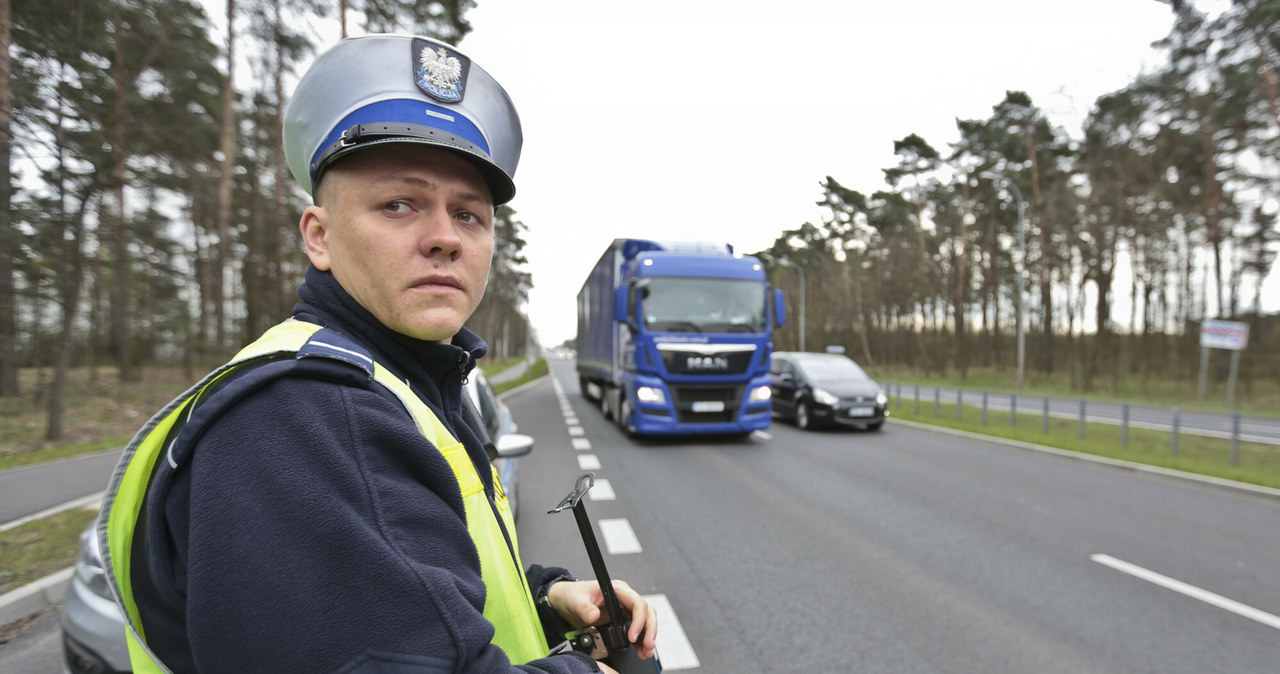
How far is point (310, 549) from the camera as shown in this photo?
76cm

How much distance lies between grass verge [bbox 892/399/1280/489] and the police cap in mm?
10452

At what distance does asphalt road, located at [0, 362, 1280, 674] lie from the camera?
359 centimetres

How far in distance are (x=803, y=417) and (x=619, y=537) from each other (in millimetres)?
8875

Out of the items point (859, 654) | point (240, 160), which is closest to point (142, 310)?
point (240, 160)

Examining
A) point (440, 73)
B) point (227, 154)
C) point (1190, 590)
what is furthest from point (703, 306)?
point (227, 154)

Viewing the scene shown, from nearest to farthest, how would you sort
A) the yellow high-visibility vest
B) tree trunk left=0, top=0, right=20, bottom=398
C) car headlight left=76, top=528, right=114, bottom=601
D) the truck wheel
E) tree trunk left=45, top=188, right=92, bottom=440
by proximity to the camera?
1. the yellow high-visibility vest
2. car headlight left=76, top=528, right=114, bottom=601
3. tree trunk left=0, top=0, right=20, bottom=398
4. tree trunk left=45, top=188, right=92, bottom=440
5. the truck wheel

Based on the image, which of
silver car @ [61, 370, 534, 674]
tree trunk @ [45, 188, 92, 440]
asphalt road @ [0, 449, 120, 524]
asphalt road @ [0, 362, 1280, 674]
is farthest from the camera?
tree trunk @ [45, 188, 92, 440]

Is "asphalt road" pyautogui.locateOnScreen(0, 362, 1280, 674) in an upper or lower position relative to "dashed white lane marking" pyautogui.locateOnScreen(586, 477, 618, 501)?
upper

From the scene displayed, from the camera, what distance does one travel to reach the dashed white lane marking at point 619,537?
541 centimetres

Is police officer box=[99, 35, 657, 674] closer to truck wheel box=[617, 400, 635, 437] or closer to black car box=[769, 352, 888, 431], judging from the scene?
truck wheel box=[617, 400, 635, 437]

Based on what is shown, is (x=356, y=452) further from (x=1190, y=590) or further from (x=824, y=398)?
(x=824, y=398)

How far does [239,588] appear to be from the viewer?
742 millimetres

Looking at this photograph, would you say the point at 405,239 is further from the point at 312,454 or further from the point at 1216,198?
the point at 1216,198

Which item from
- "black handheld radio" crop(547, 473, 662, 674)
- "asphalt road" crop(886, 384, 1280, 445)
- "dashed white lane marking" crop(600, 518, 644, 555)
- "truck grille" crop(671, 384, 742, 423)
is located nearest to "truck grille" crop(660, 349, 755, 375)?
"truck grille" crop(671, 384, 742, 423)
